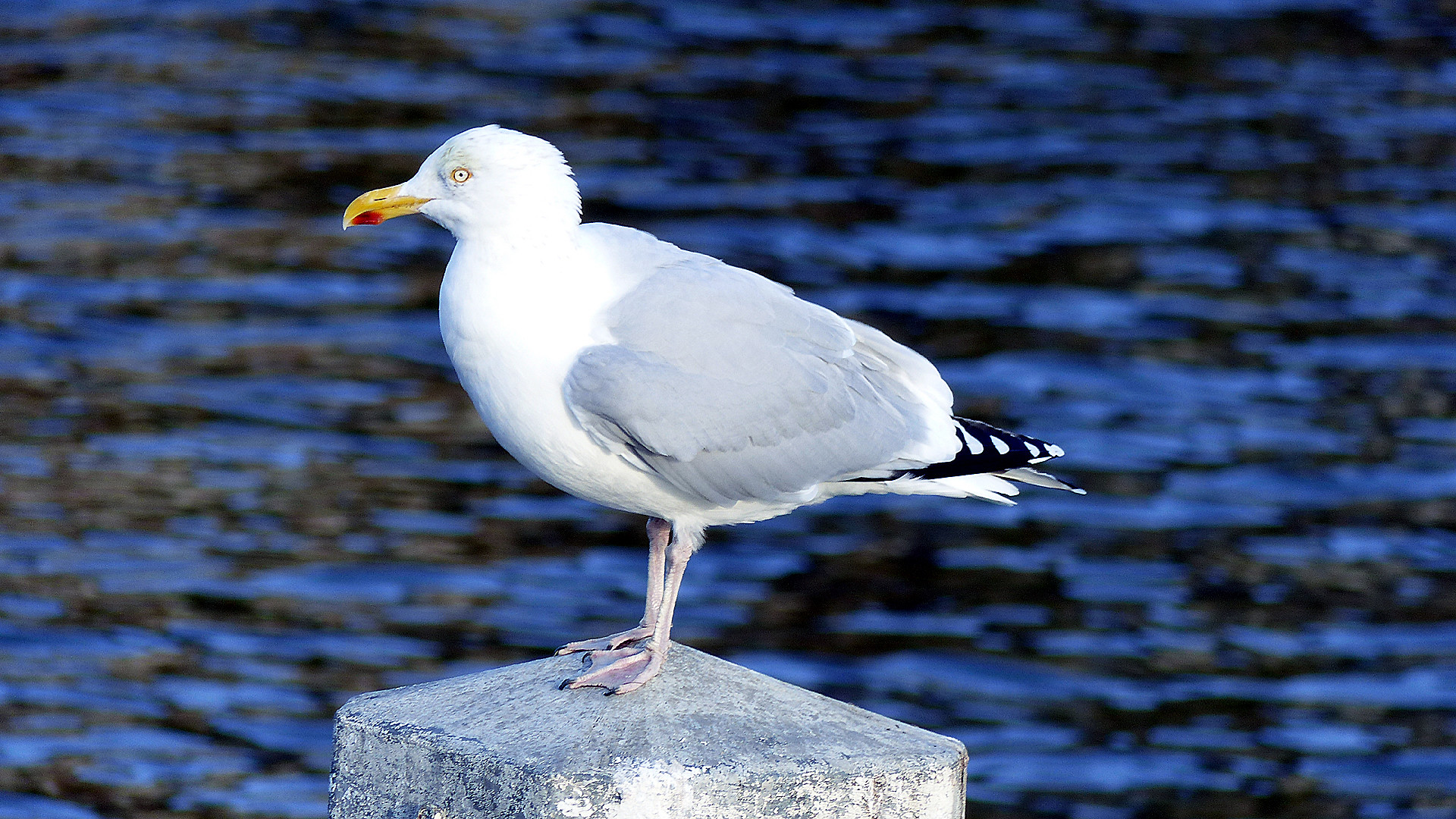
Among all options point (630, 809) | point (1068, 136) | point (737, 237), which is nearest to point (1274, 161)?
point (1068, 136)

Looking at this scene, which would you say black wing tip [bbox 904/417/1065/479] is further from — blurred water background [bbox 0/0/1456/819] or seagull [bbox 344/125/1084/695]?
blurred water background [bbox 0/0/1456/819]

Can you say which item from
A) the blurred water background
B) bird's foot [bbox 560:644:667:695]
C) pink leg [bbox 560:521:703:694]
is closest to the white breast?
pink leg [bbox 560:521:703:694]

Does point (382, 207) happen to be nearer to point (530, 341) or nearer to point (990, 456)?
point (530, 341)

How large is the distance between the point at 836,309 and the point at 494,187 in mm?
7836

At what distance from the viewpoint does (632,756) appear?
151 inches

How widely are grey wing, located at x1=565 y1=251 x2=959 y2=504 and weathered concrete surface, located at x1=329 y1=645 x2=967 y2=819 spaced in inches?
26.7

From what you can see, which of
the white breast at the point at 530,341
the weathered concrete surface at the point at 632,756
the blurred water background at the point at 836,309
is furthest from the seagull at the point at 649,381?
the blurred water background at the point at 836,309

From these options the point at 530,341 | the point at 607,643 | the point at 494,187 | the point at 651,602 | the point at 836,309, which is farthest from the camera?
the point at 836,309

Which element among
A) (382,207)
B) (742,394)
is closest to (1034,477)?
(742,394)

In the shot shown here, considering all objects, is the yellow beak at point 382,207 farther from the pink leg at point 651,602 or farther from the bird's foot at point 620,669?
the bird's foot at point 620,669

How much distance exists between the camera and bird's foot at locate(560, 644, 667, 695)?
13.9 feet

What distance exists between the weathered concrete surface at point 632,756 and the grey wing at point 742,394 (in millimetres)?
677

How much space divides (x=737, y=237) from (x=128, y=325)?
4.04 meters

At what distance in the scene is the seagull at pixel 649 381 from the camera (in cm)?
457
